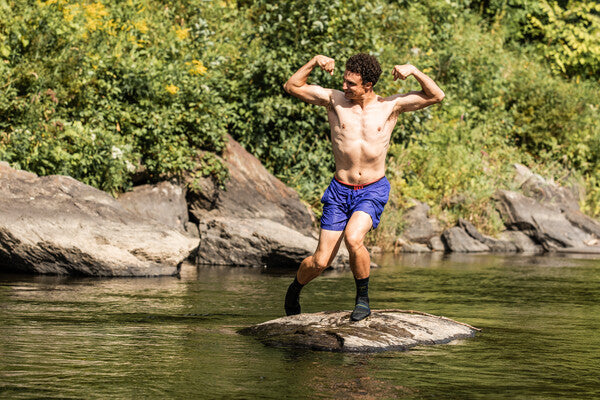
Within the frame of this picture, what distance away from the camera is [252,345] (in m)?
7.02

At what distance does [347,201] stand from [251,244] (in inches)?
260

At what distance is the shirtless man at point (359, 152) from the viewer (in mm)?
7379

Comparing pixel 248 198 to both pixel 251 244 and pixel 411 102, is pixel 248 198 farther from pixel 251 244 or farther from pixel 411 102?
pixel 411 102

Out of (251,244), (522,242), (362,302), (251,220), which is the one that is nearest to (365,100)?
(362,302)

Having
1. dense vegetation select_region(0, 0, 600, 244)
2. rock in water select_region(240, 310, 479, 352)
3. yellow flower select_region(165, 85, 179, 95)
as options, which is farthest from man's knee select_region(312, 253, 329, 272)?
yellow flower select_region(165, 85, 179, 95)

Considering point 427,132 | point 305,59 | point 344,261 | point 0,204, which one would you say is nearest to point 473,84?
point 427,132

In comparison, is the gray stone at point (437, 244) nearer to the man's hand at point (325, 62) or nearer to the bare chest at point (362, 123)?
the bare chest at point (362, 123)

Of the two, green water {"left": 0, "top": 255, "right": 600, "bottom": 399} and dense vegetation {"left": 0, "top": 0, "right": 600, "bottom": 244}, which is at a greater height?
dense vegetation {"left": 0, "top": 0, "right": 600, "bottom": 244}

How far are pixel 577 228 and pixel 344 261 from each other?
7.72m

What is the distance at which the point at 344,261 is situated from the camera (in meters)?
14.6

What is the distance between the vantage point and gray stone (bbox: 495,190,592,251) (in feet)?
64.1

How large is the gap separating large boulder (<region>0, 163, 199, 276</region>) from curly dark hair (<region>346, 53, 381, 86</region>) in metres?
5.18

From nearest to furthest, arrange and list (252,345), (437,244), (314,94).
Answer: (252,345) → (314,94) → (437,244)

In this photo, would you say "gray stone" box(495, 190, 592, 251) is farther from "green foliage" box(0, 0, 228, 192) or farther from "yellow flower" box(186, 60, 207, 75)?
"yellow flower" box(186, 60, 207, 75)
